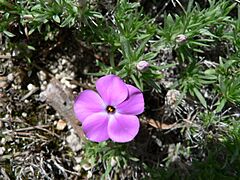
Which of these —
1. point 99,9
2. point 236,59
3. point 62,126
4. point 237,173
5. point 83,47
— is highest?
point 99,9

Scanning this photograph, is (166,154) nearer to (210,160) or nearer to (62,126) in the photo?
(210,160)

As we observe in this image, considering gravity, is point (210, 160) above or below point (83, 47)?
below

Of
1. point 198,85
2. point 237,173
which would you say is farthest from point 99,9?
point 237,173

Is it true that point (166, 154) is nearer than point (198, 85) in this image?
No

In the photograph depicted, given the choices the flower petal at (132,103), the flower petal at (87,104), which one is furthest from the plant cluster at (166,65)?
the flower petal at (87,104)

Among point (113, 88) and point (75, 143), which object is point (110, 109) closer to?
point (113, 88)

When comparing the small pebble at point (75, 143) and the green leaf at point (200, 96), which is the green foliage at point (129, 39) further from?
the small pebble at point (75, 143)
